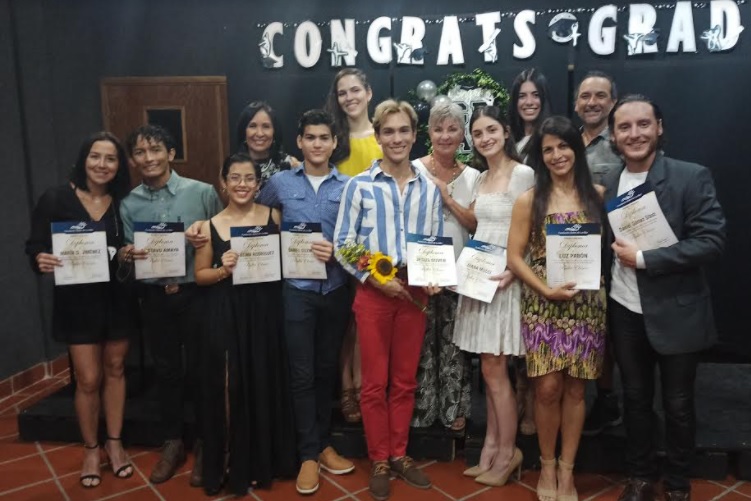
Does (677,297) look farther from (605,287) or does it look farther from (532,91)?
(532,91)

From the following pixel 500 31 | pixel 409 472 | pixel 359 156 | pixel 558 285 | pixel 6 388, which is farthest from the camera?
pixel 500 31

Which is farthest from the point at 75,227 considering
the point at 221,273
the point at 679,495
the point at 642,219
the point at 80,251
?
the point at 679,495

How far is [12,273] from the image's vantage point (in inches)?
164

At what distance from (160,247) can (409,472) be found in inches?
62.5

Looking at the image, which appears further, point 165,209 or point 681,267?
point 165,209

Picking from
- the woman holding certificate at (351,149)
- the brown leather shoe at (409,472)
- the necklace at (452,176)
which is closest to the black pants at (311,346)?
the woman holding certificate at (351,149)

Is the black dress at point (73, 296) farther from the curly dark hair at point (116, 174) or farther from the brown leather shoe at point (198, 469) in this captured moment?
the brown leather shoe at point (198, 469)

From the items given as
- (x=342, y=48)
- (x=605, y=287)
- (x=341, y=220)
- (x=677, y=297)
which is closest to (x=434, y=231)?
(x=341, y=220)

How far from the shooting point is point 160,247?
279 cm

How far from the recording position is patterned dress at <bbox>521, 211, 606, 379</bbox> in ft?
8.09

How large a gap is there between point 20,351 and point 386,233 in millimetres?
3124

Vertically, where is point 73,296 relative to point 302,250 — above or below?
below

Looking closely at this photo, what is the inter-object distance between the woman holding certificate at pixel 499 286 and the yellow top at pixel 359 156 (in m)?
0.70

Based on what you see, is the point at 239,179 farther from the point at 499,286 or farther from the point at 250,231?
the point at 499,286
